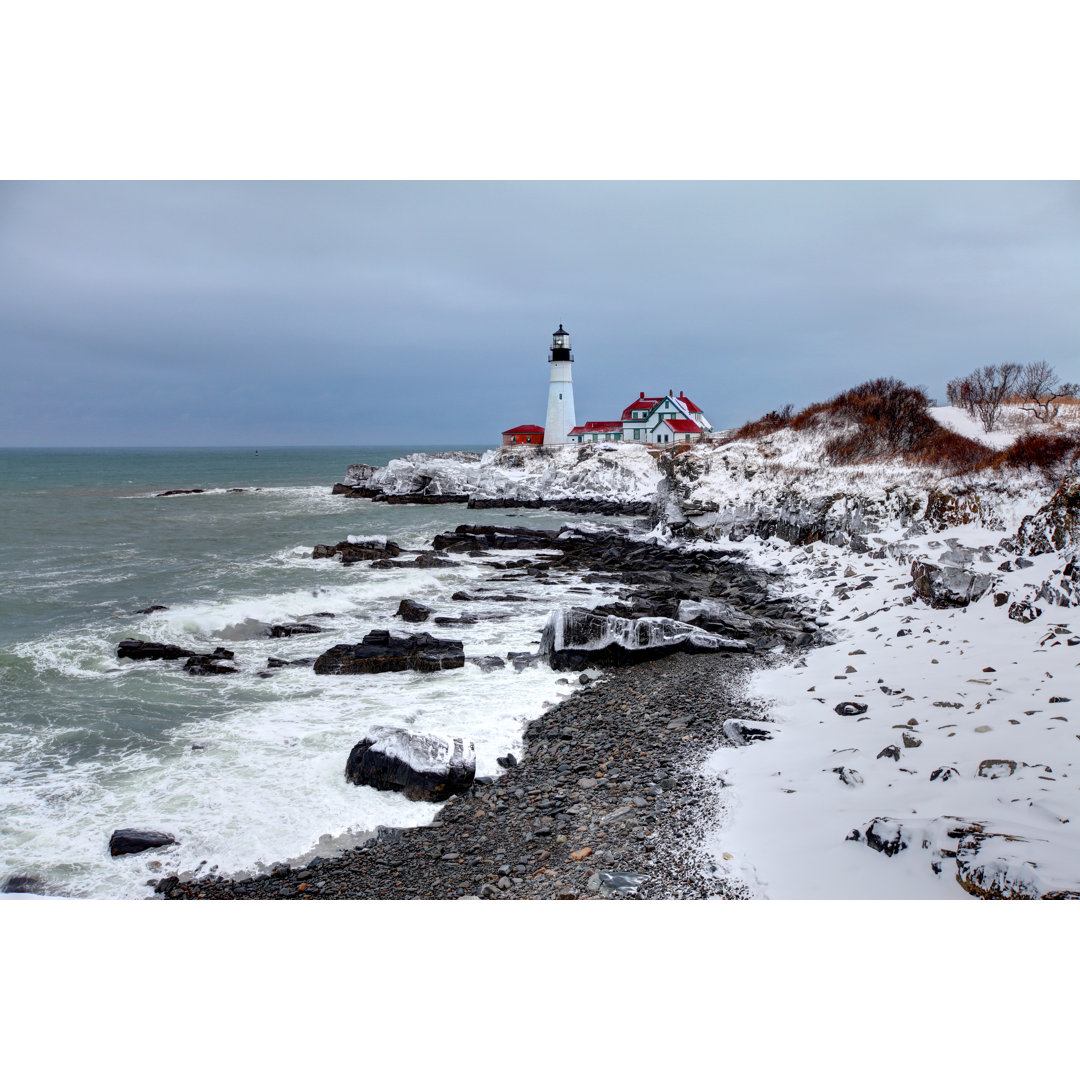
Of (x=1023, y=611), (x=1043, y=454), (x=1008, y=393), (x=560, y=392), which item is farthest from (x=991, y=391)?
(x=560, y=392)

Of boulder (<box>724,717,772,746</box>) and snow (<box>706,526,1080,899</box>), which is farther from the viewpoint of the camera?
boulder (<box>724,717,772,746</box>)

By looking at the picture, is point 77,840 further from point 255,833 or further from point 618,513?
point 618,513

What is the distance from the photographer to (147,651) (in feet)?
36.9

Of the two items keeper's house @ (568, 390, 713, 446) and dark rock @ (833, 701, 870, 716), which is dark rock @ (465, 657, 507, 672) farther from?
keeper's house @ (568, 390, 713, 446)

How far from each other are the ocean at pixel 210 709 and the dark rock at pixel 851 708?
3.84 metres

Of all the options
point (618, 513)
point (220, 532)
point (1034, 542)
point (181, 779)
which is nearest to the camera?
point (181, 779)

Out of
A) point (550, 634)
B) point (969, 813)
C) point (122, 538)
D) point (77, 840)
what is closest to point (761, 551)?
point (550, 634)

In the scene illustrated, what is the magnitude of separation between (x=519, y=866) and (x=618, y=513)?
101 ft

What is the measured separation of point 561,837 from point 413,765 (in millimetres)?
1827

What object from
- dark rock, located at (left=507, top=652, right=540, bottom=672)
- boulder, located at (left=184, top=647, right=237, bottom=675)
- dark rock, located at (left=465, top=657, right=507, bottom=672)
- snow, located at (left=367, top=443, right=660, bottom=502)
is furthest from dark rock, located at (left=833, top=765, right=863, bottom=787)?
snow, located at (left=367, top=443, right=660, bottom=502)

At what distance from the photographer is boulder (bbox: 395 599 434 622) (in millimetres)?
13633

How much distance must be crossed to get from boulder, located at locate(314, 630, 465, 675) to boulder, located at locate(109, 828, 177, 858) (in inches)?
188

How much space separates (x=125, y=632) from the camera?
1238 centimetres

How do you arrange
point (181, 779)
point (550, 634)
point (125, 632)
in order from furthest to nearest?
point (125, 632) → point (550, 634) → point (181, 779)
